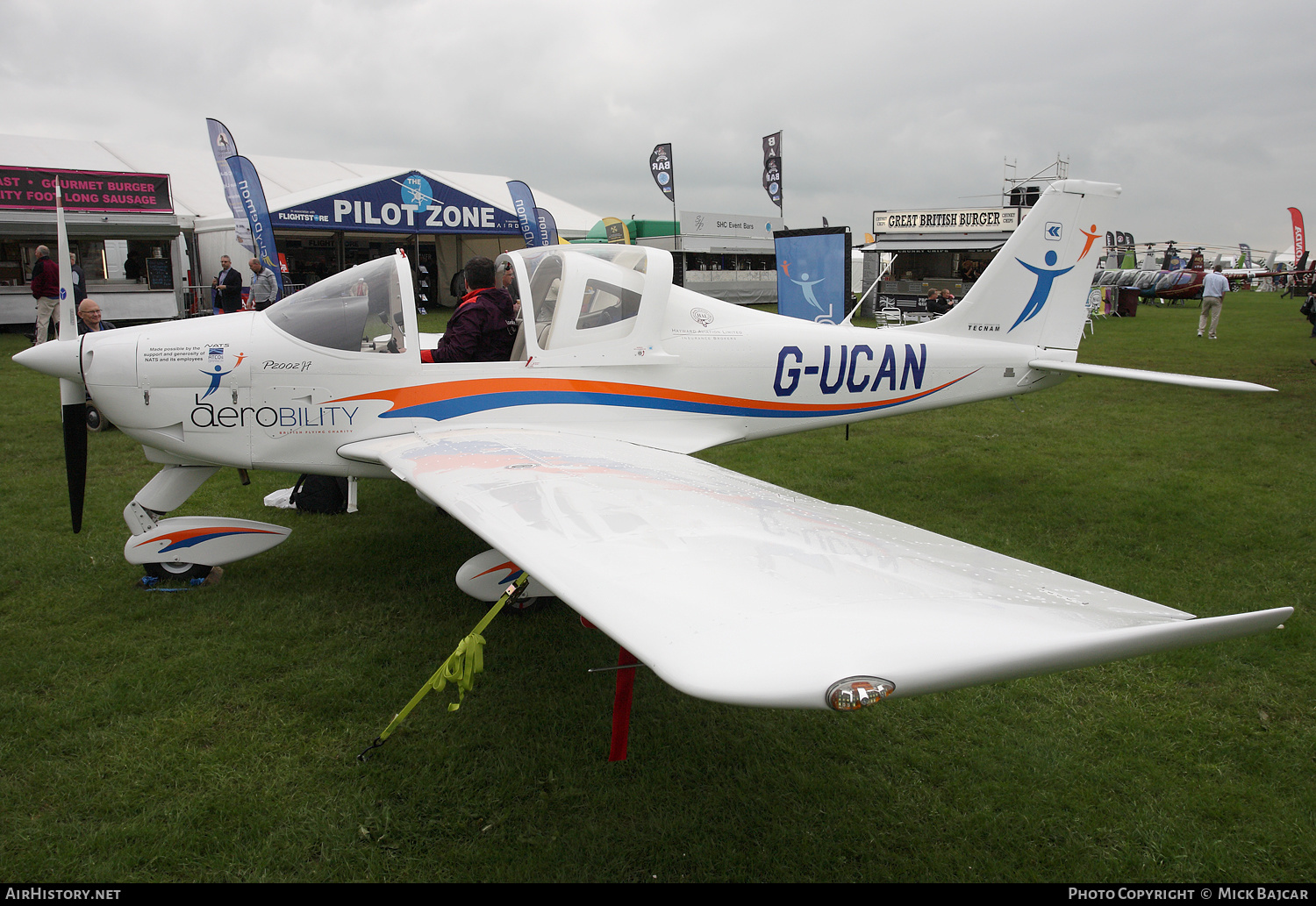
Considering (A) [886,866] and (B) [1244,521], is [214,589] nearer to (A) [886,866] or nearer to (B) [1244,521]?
(A) [886,866]

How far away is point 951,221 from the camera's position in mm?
→ 23281

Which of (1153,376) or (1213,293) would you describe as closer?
(1153,376)

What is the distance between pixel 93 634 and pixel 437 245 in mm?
25370

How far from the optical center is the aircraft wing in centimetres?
155

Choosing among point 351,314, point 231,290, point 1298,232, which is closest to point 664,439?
point 351,314

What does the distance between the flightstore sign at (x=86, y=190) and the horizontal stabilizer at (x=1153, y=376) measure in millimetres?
21197

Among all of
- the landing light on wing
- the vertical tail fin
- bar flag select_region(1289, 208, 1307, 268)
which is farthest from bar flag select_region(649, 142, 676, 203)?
bar flag select_region(1289, 208, 1307, 268)

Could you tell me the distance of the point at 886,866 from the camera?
248cm

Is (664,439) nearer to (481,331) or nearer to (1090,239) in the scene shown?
(481,331)

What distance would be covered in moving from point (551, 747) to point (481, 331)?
2672 millimetres

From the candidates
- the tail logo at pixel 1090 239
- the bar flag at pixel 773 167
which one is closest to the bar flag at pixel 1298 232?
the bar flag at pixel 773 167

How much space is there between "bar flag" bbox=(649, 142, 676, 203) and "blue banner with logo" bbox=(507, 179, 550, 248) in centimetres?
500

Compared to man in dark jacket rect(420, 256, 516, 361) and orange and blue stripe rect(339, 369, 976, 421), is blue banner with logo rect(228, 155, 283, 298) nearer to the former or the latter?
man in dark jacket rect(420, 256, 516, 361)

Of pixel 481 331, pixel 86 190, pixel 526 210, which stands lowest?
pixel 481 331
